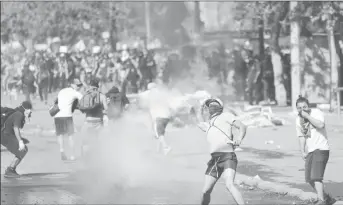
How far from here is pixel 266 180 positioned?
47.3ft

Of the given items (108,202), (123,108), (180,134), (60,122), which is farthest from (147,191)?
(180,134)

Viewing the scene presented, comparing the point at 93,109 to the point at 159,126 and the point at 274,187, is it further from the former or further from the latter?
the point at 274,187

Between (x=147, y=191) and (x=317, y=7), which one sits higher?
(x=317, y=7)

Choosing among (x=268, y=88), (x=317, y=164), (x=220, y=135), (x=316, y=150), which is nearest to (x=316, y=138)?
(x=316, y=150)

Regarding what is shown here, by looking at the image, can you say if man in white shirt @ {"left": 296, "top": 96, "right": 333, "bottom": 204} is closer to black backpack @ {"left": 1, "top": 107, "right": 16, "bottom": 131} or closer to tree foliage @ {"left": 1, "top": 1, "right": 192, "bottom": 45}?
black backpack @ {"left": 1, "top": 107, "right": 16, "bottom": 131}

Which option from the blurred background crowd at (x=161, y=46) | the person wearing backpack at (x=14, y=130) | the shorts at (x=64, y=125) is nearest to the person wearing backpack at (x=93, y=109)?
the shorts at (x=64, y=125)

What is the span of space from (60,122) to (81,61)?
63.7 ft

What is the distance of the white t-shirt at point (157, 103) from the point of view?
1881 centimetres

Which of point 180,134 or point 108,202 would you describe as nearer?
point 108,202

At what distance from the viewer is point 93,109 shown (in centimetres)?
1658

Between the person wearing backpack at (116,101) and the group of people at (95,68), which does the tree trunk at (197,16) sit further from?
the person wearing backpack at (116,101)

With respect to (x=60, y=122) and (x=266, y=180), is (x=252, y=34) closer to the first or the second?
(x=60, y=122)

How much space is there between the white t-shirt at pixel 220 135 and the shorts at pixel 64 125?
6.34 m

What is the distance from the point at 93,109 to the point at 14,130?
1.50 meters
